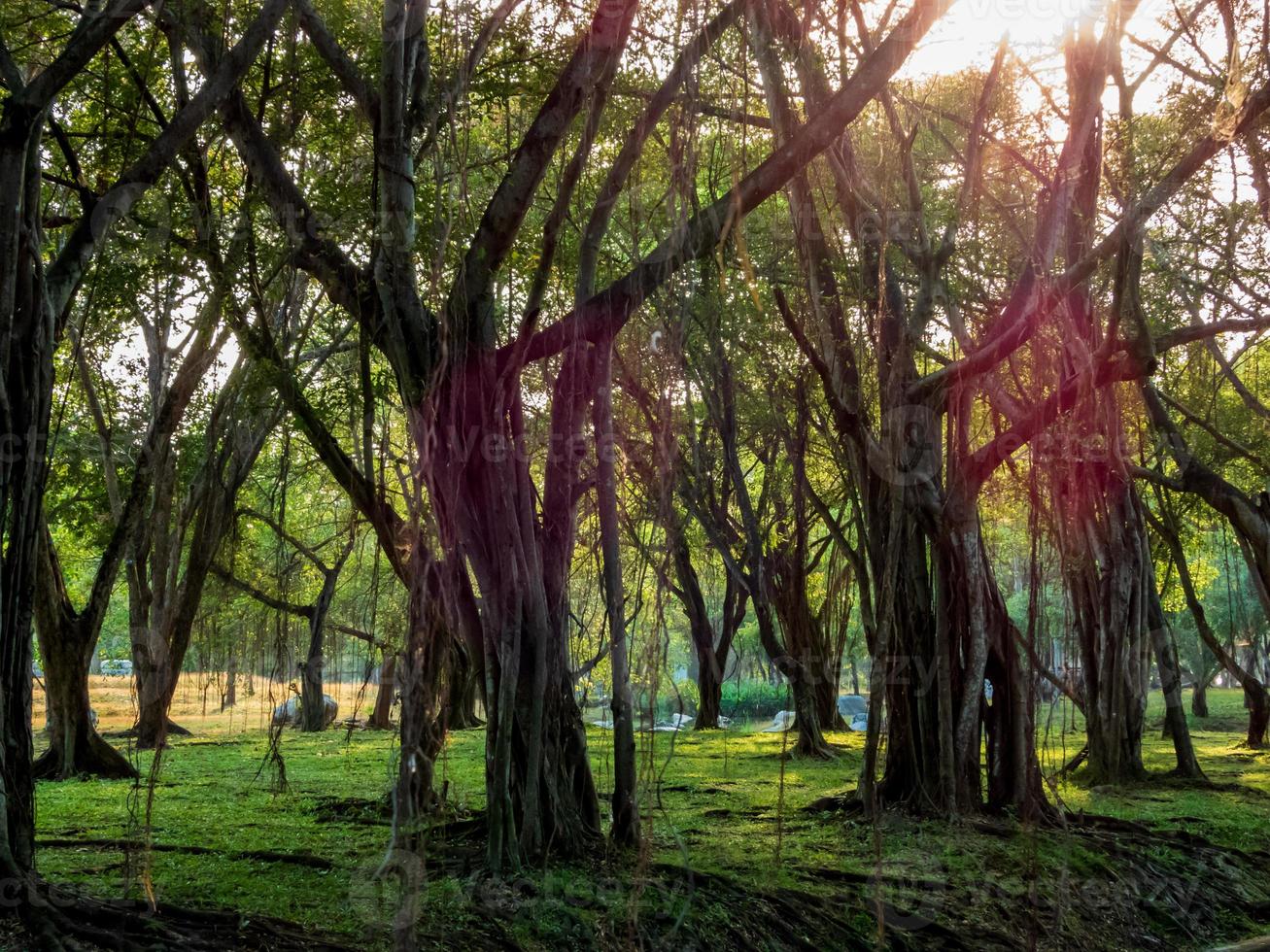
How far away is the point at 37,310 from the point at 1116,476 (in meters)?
6.08

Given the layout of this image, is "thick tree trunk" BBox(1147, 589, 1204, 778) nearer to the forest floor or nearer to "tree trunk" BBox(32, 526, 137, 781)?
the forest floor

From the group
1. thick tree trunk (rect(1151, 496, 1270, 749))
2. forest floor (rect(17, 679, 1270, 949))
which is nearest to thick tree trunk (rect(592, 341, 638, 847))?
forest floor (rect(17, 679, 1270, 949))

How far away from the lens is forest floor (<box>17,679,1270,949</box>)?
142 inches

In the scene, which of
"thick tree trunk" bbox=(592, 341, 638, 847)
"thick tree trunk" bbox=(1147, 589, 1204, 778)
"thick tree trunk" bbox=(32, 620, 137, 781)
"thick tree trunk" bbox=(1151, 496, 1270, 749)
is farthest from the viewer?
"thick tree trunk" bbox=(1151, 496, 1270, 749)

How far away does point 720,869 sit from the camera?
4.43 meters

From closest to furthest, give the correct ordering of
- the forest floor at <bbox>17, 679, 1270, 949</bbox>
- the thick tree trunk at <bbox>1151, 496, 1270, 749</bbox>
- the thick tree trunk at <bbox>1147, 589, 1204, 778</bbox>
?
the forest floor at <bbox>17, 679, 1270, 949</bbox> → the thick tree trunk at <bbox>1147, 589, 1204, 778</bbox> → the thick tree trunk at <bbox>1151, 496, 1270, 749</bbox>

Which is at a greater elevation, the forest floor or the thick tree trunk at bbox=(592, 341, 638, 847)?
the thick tree trunk at bbox=(592, 341, 638, 847)

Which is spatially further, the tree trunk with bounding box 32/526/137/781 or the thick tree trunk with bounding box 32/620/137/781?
the thick tree trunk with bounding box 32/620/137/781

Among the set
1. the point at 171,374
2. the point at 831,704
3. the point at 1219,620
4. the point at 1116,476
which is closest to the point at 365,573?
the point at 171,374

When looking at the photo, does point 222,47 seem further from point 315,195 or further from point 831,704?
point 831,704

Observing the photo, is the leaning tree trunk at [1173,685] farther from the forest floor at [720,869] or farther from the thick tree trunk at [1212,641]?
the thick tree trunk at [1212,641]

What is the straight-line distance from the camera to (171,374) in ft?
31.6

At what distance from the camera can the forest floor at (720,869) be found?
3.61 metres

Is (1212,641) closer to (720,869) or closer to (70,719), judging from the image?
(720,869)
